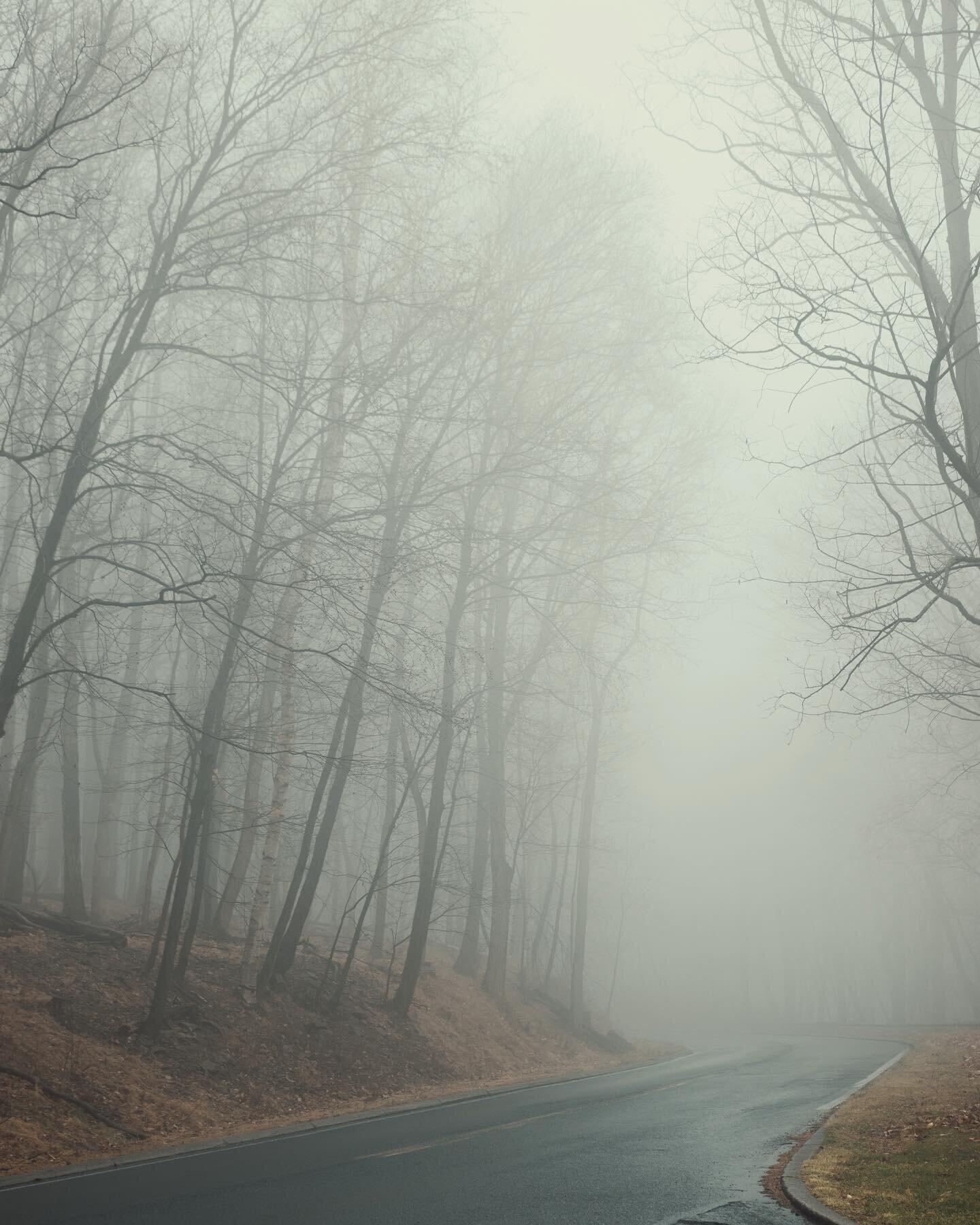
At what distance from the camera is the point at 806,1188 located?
7070 mm

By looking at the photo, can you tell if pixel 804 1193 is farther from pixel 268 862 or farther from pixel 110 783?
pixel 110 783

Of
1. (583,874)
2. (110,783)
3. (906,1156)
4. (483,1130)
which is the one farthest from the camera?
(583,874)

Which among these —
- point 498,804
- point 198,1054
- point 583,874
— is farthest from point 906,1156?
point 583,874

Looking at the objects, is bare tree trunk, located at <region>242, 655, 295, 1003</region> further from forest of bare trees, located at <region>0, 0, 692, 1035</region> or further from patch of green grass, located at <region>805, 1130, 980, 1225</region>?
patch of green grass, located at <region>805, 1130, 980, 1225</region>

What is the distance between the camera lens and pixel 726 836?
69562mm

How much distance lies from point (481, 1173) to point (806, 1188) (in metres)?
2.43

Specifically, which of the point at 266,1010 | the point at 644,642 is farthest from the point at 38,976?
the point at 644,642

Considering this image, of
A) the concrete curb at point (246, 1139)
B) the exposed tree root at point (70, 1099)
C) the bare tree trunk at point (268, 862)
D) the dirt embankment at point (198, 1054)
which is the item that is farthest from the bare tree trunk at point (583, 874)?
the exposed tree root at point (70, 1099)

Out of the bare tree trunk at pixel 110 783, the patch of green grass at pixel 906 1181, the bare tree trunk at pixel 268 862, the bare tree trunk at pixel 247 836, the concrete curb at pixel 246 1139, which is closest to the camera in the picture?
the patch of green grass at pixel 906 1181

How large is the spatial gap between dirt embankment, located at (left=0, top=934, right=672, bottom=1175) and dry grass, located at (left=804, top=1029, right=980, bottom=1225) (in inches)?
221

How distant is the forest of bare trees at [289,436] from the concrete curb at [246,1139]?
2159 mm

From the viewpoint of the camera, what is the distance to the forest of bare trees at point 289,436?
9.99 m

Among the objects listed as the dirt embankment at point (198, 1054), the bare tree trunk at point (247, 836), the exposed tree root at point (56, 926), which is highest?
the bare tree trunk at point (247, 836)

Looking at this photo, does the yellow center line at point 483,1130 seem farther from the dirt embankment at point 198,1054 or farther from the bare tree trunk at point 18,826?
the bare tree trunk at point 18,826
